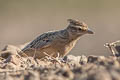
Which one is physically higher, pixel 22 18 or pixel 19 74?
pixel 22 18

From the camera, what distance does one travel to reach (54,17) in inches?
1303

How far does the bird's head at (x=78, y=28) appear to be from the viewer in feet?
34.4

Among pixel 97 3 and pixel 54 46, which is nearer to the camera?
pixel 54 46

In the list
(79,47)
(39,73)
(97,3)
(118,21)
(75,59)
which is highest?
(97,3)

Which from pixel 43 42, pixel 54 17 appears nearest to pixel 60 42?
pixel 43 42

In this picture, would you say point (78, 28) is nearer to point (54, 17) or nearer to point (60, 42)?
point (60, 42)

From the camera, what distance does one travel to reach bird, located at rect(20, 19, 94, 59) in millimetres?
10609

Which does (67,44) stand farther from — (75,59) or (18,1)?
(18,1)

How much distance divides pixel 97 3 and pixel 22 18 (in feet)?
17.4

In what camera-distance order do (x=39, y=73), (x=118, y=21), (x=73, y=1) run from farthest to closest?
(x=73, y=1), (x=118, y=21), (x=39, y=73)

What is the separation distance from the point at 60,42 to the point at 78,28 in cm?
60

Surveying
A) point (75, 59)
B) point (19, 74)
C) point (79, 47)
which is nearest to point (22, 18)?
point (79, 47)

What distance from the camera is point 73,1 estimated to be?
3719cm

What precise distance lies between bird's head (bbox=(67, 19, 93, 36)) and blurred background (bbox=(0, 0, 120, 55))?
45.7ft
